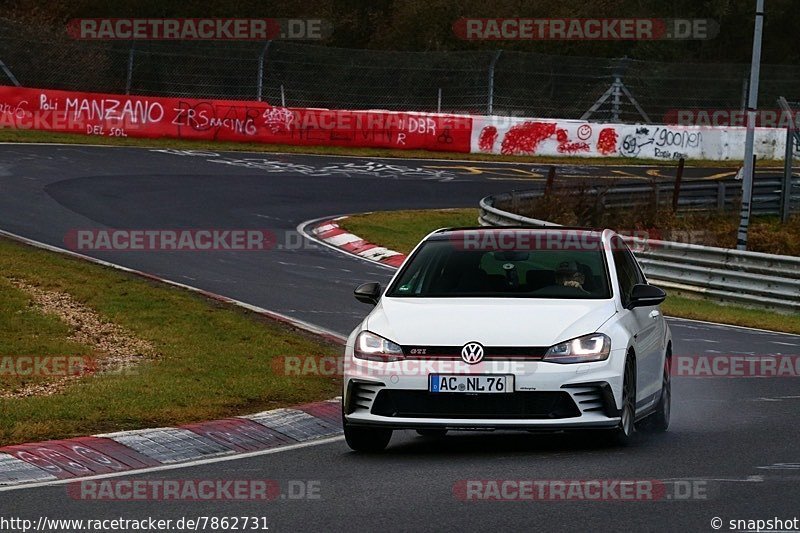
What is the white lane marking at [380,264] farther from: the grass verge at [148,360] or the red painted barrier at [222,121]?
the red painted barrier at [222,121]

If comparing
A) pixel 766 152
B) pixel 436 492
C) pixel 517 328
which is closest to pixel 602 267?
pixel 517 328

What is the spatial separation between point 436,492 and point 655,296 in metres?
2.73

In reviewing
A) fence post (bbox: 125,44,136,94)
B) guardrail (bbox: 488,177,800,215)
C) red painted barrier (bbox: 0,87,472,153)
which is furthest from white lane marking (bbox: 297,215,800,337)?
fence post (bbox: 125,44,136,94)

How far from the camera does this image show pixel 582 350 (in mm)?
9656

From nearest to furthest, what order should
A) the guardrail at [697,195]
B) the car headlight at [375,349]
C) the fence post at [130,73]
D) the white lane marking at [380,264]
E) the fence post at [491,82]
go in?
the car headlight at [375,349] → the white lane marking at [380,264] → the guardrail at [697,195] → the fence post at [130,73] → the fence post at [491,82]

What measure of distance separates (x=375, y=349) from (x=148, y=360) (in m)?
4.29

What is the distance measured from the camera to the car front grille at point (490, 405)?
948 cm

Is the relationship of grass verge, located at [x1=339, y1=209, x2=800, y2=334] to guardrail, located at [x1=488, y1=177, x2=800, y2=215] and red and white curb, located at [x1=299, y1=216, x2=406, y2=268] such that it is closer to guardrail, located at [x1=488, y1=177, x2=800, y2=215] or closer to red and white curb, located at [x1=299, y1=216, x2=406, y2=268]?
red and white curb, located at [x1=299, y1=216, x2=406, y2=268]

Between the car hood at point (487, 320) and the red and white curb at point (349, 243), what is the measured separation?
13.4 m

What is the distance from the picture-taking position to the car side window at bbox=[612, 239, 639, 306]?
35.3ft

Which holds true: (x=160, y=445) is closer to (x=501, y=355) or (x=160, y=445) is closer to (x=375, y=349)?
(x=375, y=349)

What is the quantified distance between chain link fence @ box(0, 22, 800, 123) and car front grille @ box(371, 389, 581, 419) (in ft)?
103

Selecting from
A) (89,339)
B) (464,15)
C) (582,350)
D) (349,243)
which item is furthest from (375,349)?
(464,15)

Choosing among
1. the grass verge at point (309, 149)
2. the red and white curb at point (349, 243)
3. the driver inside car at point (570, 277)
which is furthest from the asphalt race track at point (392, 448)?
the grass verge at point (309, 149)
